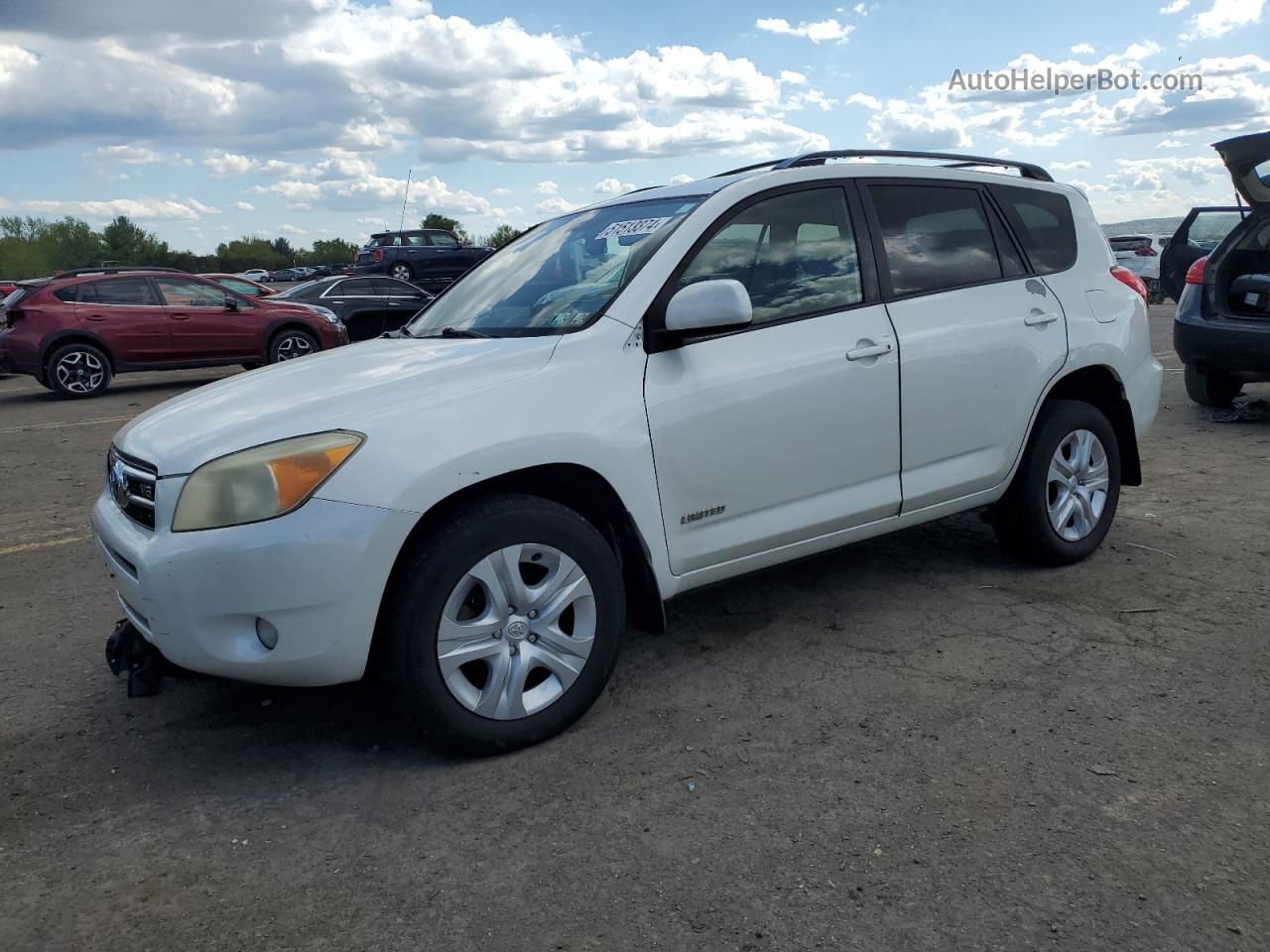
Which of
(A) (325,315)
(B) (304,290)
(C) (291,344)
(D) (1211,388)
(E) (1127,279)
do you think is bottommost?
(D) (1211,388)

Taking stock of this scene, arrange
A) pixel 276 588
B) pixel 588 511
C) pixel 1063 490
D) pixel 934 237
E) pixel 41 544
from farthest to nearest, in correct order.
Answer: pixel 41 544, pixel 1063 490, pixel 934 237, pixel 588 511, pixel 276 588

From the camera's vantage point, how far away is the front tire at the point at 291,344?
48.8 ft

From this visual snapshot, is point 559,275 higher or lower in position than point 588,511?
higher

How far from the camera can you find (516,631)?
3.17 meters

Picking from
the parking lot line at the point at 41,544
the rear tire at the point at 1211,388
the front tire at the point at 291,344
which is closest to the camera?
the parking lot line at the point at 41,544

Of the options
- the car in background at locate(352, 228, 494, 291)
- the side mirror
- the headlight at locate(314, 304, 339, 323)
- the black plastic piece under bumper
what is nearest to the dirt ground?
the side mirror

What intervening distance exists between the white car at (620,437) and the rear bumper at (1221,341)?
3.69m

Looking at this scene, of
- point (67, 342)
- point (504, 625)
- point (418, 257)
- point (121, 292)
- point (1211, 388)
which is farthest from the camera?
point (418, 257)

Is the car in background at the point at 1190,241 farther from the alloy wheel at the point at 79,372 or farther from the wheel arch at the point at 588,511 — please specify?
the alloy wheel at the point at 79,372

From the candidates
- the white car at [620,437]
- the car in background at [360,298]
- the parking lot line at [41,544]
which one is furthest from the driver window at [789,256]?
the car in background at [360,298]

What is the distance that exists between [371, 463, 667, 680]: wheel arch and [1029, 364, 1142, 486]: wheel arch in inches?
87.9

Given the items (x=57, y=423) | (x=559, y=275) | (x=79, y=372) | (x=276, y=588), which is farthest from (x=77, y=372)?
(x=276, y=588)

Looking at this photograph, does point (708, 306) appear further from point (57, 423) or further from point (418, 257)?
point (418, 257)

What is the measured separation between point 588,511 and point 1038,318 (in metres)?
2.22
